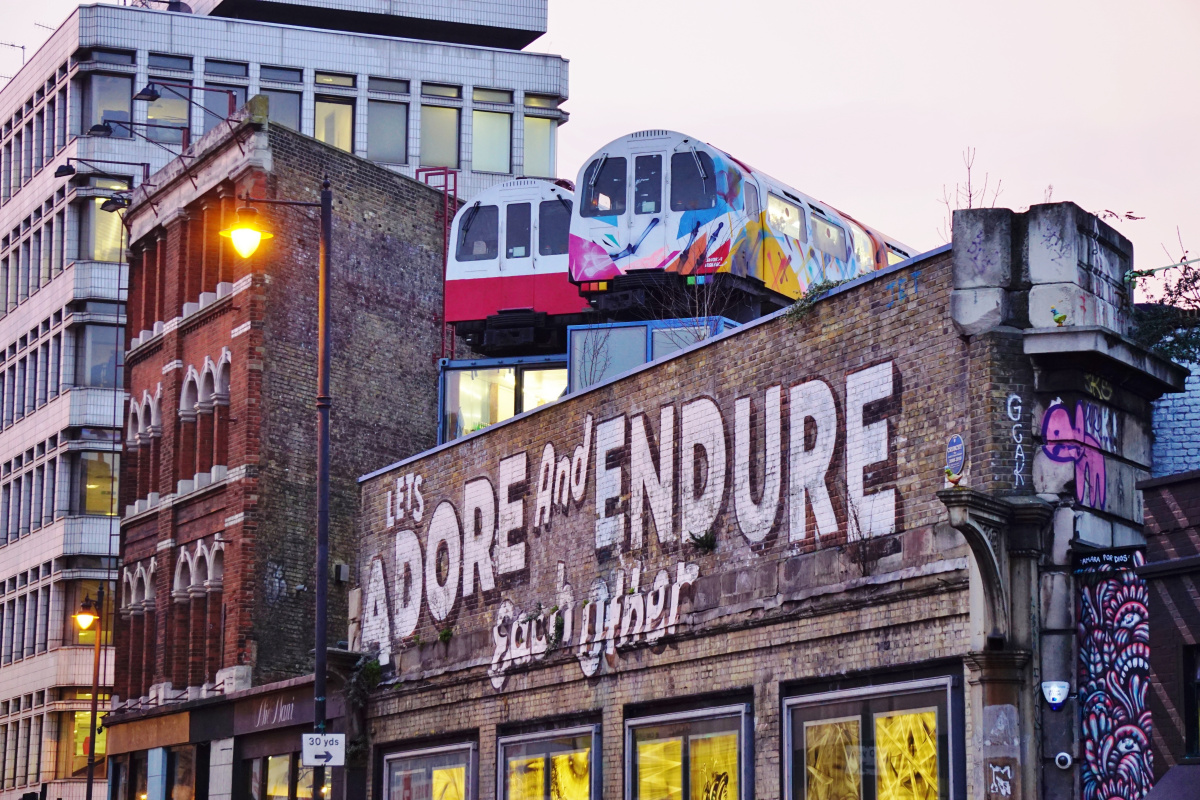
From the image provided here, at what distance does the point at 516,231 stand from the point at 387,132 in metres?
29.1

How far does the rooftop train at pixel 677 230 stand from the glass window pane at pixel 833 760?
1194 cm

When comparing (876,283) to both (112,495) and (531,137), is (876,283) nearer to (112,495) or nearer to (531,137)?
(112,495)

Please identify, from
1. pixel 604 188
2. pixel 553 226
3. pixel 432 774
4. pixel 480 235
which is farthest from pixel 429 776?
pixel 553 226

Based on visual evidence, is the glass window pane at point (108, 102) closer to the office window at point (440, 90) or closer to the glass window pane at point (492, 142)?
the office window at point (440, 90)

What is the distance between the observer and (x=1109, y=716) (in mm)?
Answer: 16938

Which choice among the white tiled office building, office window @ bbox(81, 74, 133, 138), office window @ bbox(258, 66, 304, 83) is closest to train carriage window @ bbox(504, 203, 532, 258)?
the white tiled office building

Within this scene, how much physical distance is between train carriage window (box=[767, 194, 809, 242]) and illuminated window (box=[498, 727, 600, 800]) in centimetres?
1117

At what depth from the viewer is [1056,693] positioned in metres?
17.2

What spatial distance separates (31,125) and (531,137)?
18.2 meters

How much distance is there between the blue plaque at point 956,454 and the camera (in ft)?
59.6

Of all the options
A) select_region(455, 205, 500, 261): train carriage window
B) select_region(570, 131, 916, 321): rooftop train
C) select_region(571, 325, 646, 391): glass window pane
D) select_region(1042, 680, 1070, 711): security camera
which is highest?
select_region(455, 205, 500, 261): train carriage window

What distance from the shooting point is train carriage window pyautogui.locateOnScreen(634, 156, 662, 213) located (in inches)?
1230

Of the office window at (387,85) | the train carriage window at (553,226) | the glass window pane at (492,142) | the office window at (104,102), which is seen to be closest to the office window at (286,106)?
the office window at (387,85)

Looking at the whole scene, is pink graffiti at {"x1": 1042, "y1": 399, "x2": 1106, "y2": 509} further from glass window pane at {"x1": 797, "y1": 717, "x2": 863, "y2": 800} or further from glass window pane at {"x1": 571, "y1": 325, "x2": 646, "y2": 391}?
glass window pane at {"x1": 571, "y1": 325, "x2": 646, "y2": 391}
